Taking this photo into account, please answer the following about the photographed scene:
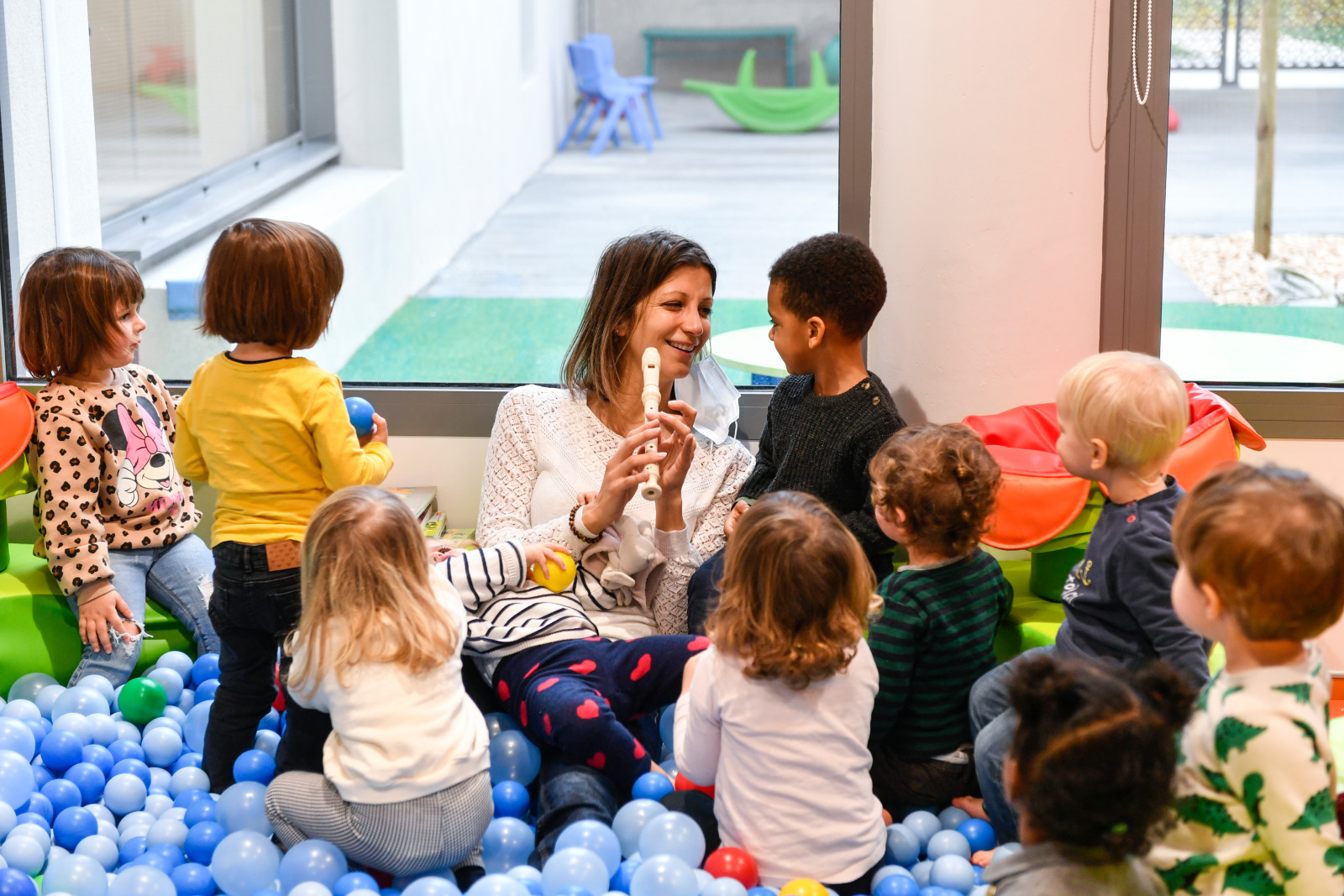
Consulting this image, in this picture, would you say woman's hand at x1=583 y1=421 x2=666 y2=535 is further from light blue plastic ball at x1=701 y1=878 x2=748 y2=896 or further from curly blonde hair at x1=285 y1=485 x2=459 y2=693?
light blue plastic ball at x1=701 y1=878 x2=748 y2=896

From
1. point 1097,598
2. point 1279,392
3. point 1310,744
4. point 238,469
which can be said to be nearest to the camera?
point 1310,744

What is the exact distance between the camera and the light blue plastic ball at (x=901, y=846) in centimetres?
200

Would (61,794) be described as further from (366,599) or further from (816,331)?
(816,331)

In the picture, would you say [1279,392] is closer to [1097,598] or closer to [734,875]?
[1097,598]

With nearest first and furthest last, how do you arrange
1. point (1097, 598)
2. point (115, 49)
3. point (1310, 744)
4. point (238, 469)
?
1. point (1310, 744)
2. point (1097, 598)
3. point (238, 469)
4. point (115, 49)

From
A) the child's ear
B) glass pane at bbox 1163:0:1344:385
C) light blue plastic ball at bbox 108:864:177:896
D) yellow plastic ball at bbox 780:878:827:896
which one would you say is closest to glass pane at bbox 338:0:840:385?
the child's ear

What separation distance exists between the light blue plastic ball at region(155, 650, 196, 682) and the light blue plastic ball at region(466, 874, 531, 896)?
1.15 metres

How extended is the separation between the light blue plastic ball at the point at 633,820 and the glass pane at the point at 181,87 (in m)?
2.21

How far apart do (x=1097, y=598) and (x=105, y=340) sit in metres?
1.88

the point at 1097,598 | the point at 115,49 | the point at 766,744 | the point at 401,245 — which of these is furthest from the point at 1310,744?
the point at 115,49

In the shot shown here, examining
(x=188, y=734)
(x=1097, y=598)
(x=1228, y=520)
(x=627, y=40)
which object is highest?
(x=627, y=40)

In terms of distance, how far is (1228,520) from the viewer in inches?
56.6

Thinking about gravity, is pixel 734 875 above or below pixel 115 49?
below

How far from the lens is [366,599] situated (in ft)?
6.05
